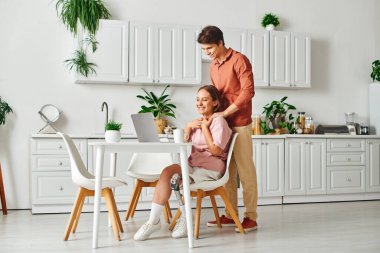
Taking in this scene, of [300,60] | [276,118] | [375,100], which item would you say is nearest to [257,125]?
[276,118]

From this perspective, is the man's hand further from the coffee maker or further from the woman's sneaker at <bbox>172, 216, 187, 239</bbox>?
the coffee maker

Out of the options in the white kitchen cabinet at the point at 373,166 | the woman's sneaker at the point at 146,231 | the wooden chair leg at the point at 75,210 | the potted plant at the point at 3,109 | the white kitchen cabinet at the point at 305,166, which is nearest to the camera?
the woman's sneaker at the point at 146,231

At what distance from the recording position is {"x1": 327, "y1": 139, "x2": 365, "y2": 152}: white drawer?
5.90 m

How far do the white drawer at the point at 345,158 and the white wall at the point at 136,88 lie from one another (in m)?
0.67

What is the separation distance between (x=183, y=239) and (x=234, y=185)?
28.7 inches

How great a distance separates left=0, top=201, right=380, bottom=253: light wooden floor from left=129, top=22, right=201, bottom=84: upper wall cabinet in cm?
153

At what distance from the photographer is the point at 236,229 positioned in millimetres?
3781

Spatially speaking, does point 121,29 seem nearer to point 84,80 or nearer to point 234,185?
point 84,80

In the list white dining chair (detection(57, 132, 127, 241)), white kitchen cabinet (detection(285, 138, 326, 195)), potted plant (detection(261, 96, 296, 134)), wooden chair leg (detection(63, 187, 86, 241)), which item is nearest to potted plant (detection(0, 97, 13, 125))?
white dining chair (detection(57, 132, 127, 241))

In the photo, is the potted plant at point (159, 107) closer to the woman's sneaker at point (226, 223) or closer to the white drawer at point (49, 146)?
the white drawer at point (49, 146)

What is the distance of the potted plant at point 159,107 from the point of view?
5.61m

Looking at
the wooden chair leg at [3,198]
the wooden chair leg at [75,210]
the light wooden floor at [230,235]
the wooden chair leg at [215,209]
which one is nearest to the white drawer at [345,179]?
the light wooden floor at [230,235]

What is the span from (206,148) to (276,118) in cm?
258

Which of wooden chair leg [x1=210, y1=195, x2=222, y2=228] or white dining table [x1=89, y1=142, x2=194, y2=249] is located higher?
white dining table [x1=89, y1=142, x2=194, y2=249]
